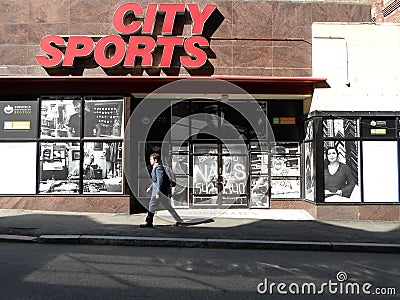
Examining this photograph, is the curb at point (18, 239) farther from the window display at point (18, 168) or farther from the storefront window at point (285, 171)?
the storefront window at point (285, 171)

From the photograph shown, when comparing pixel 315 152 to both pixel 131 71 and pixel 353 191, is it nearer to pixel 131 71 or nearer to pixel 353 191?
pixel 353 191

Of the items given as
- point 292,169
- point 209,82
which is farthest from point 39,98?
point 292,169

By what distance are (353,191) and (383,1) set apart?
33.2 ft

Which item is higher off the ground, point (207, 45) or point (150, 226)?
point (207, 45)

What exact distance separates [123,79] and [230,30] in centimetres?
368

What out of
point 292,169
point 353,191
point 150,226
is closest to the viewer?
point 150,226

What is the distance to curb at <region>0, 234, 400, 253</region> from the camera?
8.38m

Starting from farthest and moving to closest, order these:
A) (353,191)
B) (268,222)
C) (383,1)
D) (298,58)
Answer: (383,1)
(298,58)
(353,191)
(268,222)

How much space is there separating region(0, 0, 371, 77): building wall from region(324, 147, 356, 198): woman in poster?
272cm

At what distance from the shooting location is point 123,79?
1173 cm

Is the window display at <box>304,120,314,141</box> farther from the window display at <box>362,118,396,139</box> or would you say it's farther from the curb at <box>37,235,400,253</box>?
the curb at <box>37,235,400,253</box>

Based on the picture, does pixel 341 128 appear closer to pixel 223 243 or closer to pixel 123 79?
pixel 223 243

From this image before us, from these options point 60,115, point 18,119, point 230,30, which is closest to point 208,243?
point 60,115

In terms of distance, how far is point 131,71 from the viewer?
12.2 metres
